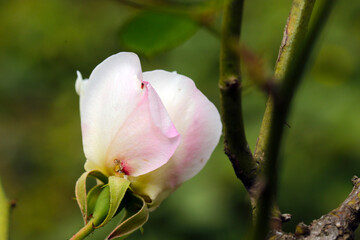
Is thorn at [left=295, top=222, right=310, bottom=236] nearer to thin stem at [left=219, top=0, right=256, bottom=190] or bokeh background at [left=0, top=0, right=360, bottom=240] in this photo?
thin stem at [left=219, top=0, right=256, bottom=190]

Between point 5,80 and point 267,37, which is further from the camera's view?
point 5,80

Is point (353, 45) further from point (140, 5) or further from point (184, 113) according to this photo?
point (140, 5)

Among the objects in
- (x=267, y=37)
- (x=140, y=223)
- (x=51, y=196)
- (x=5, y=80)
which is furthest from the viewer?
(x=5, y=80)

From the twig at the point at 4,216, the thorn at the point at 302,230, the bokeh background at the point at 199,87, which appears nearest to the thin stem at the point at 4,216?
the twig at the point at 4,216

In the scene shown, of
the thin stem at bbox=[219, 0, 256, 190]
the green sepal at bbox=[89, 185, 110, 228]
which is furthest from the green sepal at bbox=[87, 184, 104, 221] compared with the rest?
the thin stem at bbox=[219, 0, 256, 190]

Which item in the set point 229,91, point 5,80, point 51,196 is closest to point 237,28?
point 229,91

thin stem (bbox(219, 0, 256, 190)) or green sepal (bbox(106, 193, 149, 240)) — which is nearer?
thin stem (bbox(219, 0, 256, 190))
